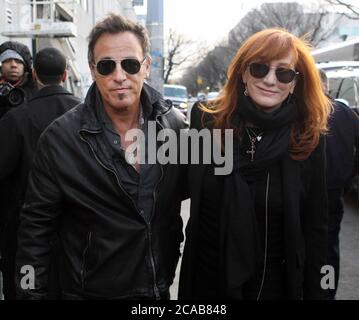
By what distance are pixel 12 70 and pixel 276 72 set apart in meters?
2.46

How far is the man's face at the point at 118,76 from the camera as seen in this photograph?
2.26m

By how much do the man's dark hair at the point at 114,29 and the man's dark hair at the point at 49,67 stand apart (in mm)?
1018

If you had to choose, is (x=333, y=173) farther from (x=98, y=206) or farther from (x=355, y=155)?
(x=98, y=206)

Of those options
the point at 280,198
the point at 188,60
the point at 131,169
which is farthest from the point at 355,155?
the point at 188,60

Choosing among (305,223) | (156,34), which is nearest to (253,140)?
(305,223)

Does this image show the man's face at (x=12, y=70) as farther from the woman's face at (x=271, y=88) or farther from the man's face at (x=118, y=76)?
the woman's face at (x=271, y=88)

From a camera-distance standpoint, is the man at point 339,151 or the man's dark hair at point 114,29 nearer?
the man's dark hair at point 114,29

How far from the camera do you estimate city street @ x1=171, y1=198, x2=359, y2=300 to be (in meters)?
4.75

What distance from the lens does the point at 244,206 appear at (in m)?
2.20

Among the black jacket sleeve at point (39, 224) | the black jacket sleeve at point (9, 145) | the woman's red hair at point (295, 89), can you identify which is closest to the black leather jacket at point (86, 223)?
the black jacket sleeve at point (39, 224)

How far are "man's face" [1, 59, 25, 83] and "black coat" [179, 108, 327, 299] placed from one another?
2223 mm

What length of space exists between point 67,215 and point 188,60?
6049 centimetres

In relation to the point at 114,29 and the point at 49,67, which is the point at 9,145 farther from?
the point at 114,29
